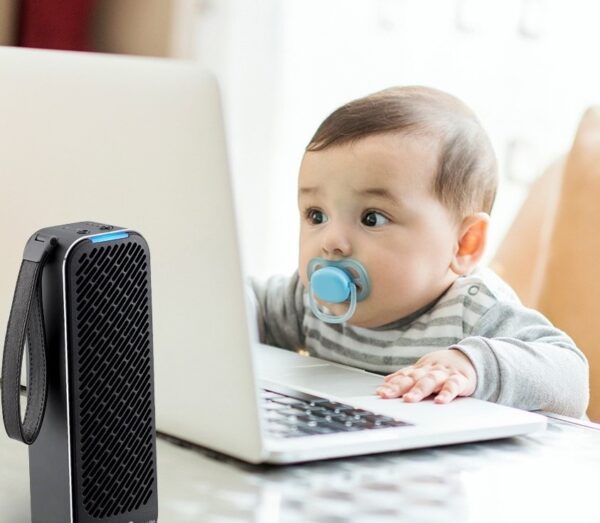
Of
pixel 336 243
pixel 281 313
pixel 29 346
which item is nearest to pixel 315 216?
pixel 336 243

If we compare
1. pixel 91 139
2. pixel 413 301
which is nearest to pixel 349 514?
pixel 91 139

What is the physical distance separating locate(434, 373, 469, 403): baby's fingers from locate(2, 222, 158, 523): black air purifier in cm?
38

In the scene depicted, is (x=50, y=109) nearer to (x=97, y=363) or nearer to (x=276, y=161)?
(x=97, y=363)

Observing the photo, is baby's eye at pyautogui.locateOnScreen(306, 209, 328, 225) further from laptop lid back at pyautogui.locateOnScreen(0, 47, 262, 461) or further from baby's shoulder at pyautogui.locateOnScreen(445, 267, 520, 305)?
laptop lid back at pyautogui.locateOnScreen(0, 47, 262, 461)

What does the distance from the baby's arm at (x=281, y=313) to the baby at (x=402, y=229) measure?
3.5 inches

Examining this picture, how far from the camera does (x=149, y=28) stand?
104 inches

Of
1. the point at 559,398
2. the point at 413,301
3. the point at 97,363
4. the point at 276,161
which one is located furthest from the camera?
the point at 276,161

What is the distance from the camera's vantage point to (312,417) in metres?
0.80

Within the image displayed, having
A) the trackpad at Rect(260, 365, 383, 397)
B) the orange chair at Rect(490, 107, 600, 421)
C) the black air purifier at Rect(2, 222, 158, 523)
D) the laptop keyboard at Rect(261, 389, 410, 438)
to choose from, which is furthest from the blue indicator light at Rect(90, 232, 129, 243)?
the orange chair at Rect(490, 107, 600, 421)

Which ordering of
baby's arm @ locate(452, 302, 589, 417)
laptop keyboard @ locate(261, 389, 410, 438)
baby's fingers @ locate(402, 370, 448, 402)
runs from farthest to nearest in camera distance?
1. baby's arm @ locate(452, 302, 589, 417)
2. baby's fingers @ locate(402, 370, 448, 402)
3. laptop keyboard @ locate(261, 389, 410, 438)

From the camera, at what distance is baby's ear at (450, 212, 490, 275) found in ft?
4.27

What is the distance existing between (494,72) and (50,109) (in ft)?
7.39

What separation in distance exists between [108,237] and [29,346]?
7cm

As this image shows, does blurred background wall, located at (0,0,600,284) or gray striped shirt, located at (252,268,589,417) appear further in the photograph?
blurred background wall, located at (0,0,600,284)
